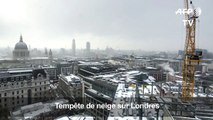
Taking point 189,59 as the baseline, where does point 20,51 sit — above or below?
above

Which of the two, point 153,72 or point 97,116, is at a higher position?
point 153,72

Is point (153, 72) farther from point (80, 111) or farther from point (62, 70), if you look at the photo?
point (62, 70)

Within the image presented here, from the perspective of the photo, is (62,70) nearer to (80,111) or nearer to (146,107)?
(80,111)

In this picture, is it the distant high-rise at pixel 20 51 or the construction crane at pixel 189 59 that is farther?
the distant high-rise at pixel 20 51

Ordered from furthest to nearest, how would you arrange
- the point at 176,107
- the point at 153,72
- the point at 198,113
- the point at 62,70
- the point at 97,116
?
the point at 62,70, the point at 153,72, the point at 97,116, the point at 198,113, the point at 176,107

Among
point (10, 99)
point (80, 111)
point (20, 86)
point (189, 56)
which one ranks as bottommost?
point (80, 111)

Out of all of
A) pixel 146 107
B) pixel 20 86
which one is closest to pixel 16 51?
pixel 20 86

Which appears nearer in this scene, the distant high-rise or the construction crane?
the construction crane

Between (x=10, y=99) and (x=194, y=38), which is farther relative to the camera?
(x=10, y=99)

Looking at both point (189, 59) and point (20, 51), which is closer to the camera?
point (189, 59)

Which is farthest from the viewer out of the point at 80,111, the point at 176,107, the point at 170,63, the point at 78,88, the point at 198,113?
the point at 170,63
